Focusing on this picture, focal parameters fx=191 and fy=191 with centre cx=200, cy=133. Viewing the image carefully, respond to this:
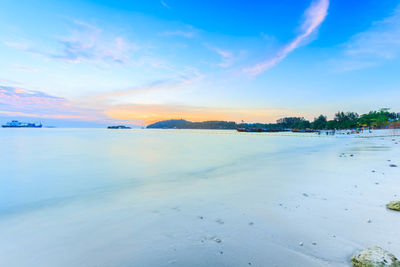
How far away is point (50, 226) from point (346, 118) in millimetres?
171840

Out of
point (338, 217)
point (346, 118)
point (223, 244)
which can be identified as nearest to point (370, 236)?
point (338, 217)

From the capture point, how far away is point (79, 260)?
11.5ft

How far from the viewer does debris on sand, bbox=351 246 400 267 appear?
106 inches

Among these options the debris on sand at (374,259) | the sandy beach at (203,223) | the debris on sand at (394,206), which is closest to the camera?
the debris on sand at (374,259)

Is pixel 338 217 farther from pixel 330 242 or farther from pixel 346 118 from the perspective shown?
pixel 346 118

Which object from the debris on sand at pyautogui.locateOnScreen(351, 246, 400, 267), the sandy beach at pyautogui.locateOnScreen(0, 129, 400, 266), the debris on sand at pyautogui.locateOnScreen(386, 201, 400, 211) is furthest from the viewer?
the debris on sand at pyautogui.locateOnScreen(386, 201, 400, 211)

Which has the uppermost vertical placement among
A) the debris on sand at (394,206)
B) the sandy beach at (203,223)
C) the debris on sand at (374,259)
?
Result: the debris on sand at (374,259)

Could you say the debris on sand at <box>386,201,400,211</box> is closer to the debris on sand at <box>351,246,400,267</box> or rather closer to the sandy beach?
the sandy beach

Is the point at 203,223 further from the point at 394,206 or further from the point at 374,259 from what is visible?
the point at 394,206

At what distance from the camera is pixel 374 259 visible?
2795 mm

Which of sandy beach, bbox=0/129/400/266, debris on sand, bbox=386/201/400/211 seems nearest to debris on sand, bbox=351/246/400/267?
sandy beach, bbox=0/129/400/266

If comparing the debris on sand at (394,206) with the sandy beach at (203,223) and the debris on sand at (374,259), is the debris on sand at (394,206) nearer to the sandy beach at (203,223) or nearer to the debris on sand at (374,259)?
the sandy beach at (203,223)

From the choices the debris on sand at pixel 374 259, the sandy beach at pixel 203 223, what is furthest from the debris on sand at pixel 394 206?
the debris on sand at pixel 374 259

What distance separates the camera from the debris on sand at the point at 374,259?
8.86 ft
